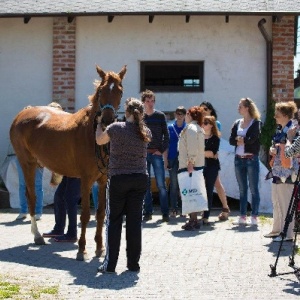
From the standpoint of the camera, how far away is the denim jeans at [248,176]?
40.0ft

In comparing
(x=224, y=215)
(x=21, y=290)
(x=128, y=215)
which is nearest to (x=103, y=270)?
(x=128, y=215)

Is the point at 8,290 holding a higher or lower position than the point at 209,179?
lower

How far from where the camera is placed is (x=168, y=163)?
43.9 ft

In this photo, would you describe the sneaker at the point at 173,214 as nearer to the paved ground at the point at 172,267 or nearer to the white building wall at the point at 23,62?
the paved ground at the point at 172,267

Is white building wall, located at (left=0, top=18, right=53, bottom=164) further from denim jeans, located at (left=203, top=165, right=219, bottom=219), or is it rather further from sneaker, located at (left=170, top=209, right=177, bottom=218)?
denim jeans, located at (left=203, top=165, right=219, bottom=219)

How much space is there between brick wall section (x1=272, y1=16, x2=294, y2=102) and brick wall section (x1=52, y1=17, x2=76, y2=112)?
4396 millimetres

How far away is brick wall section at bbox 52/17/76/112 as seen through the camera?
53.9 feet

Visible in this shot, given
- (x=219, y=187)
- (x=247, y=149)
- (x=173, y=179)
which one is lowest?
(x=219, y=187)

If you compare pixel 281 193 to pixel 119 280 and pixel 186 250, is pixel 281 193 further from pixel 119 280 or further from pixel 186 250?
pixel 119 280

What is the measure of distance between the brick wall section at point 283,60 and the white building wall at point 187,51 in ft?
0.90

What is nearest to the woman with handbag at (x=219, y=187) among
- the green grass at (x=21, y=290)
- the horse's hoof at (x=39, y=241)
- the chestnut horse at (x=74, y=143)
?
the chestnut horse at (x=74, y=143)

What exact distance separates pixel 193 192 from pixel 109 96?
3434mm

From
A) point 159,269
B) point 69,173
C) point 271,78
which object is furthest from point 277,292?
point 271,78

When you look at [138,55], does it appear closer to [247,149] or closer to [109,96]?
[247,149]
